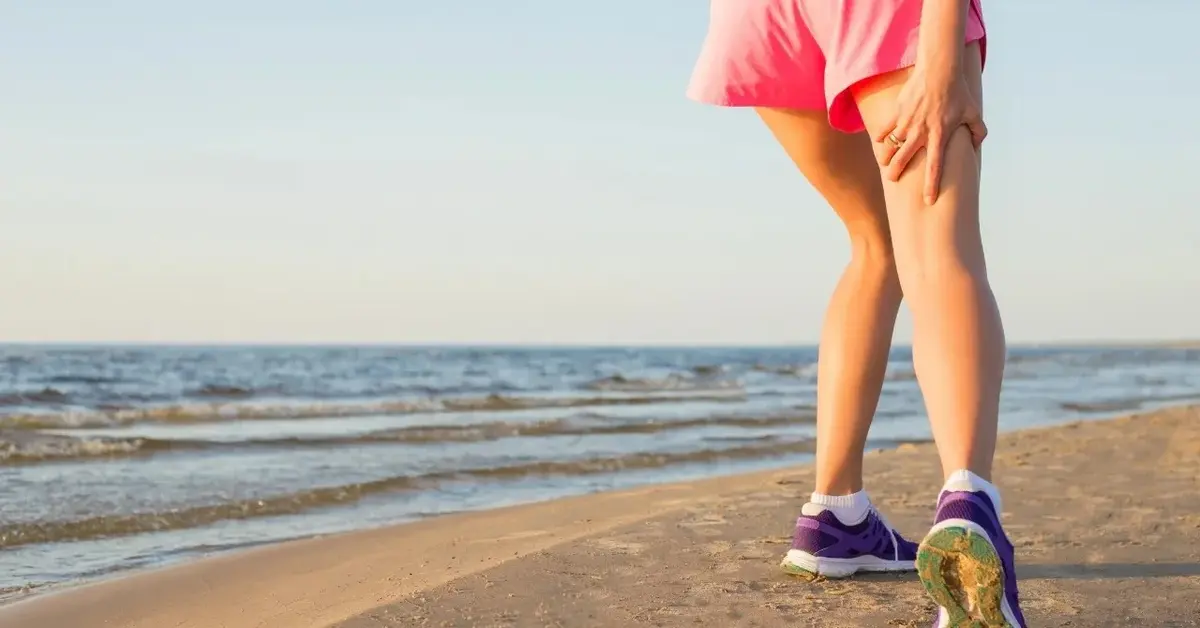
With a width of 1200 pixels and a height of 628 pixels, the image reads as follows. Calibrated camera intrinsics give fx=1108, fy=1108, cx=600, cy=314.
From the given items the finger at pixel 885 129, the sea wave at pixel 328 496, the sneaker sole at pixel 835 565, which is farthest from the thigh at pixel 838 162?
the sea wave at pixel 328 496

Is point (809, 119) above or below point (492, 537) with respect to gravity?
above

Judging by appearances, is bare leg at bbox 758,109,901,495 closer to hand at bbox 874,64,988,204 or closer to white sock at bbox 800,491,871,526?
white sock at bbox 800,491,871,526

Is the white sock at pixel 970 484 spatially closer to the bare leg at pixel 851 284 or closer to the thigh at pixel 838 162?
the bare leg at pixel 851 284

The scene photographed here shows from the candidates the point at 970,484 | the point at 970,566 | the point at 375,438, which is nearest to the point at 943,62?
the point at 970,484

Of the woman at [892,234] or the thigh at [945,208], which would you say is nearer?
the woman at [892,234]

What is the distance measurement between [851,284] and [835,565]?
0.57m

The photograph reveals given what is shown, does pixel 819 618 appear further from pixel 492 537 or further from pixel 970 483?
pixel 492 537

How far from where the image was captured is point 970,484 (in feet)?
5.02

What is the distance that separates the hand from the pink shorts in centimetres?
8

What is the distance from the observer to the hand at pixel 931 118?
64.6 inches

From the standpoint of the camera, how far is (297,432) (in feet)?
30.2

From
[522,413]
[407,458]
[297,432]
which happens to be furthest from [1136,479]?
[522,413]

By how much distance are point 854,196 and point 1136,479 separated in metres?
2.25

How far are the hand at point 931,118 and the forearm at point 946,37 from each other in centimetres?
1
